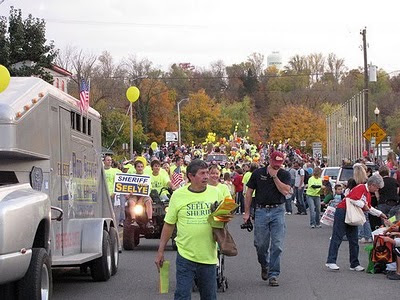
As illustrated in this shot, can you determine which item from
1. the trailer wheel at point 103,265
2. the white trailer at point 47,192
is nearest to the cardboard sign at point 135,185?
the white trailer at point 47,192

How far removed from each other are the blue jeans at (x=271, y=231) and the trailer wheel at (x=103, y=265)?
7.43 feet

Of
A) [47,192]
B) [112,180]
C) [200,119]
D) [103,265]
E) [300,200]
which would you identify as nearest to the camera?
[47,192]

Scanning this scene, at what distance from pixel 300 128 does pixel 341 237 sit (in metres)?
85.6

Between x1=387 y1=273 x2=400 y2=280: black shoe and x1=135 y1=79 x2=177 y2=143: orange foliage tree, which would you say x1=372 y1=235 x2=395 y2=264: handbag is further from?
x1=135 y1=79 x2=177 y2=143: orange foliage tree

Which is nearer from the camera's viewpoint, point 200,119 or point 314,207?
point 314,207

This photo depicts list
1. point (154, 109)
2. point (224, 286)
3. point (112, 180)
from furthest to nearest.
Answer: point (154, 109)
point (112, 180)
point (224, 286)

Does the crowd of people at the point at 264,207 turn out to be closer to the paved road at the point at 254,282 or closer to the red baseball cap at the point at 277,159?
the red baseball cap at the point at 277,159

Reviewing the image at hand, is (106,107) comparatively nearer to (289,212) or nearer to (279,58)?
(289,212)

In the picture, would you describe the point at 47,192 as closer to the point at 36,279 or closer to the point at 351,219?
the point at 36,279

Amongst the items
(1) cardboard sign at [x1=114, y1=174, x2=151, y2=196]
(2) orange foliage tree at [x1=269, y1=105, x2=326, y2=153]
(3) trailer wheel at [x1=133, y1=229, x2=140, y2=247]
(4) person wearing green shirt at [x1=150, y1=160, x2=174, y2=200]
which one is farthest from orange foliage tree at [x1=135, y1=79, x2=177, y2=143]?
(1) cardboard sign at [x1=114, y1=174, x2=151, y2=196]

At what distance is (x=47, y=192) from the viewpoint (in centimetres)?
1114

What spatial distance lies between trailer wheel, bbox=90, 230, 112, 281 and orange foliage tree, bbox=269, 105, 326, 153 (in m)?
84.0

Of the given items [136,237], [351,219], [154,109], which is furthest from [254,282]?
[154,109]

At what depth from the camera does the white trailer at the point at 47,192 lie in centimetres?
858
